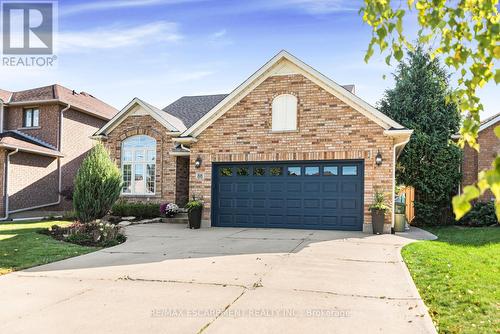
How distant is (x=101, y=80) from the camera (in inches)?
581

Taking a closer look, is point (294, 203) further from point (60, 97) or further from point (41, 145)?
point (41, 145)

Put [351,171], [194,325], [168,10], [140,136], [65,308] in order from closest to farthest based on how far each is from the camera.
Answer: [194,325], [65,308], [168,10], [351,171], [140,136]

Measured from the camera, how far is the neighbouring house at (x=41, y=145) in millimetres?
18516

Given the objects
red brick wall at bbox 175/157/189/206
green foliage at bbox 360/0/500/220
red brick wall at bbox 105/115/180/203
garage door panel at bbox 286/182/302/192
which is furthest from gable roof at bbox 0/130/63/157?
green foliage at bbox 360/0/500/220

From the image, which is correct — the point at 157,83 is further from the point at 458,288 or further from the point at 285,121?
the point at 458,288

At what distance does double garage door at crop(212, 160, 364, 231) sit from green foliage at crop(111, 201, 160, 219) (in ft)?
12.5

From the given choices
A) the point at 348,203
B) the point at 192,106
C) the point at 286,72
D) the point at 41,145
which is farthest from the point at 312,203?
the point at 41,145

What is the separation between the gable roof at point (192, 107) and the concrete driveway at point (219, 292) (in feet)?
39.3

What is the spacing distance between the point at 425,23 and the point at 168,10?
8205 mm

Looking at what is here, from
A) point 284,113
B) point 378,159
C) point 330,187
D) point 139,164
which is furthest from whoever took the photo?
point 139,164

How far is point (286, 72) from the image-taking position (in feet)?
44.3

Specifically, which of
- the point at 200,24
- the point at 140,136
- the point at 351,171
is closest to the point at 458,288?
the point at 351,171

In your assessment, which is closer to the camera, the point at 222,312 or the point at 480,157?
the point at 222,312

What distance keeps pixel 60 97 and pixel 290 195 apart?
14.5 metres
